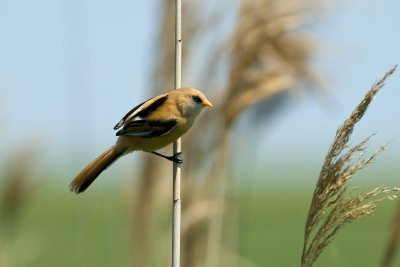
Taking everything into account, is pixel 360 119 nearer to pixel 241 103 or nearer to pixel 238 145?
pixel 241 103

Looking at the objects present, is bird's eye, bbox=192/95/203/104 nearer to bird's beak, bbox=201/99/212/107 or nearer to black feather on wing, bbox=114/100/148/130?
bird's beak, bbox=201/99/212/107

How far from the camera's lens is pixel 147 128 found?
3.33m

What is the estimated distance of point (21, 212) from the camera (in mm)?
4172

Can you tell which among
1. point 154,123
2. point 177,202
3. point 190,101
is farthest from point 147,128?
point 177,202

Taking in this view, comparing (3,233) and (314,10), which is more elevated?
(314,10)

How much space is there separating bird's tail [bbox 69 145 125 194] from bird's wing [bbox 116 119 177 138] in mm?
130

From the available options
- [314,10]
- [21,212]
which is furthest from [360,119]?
[21,212]

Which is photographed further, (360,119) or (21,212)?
(21,212)

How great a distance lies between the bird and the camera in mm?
3264

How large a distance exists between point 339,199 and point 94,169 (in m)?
1.24

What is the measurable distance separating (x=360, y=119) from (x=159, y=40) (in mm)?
1960

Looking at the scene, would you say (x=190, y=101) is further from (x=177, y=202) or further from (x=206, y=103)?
(x=177, y=202)

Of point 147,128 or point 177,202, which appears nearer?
point 177,202

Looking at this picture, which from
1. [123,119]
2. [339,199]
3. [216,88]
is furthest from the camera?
[216,88]
